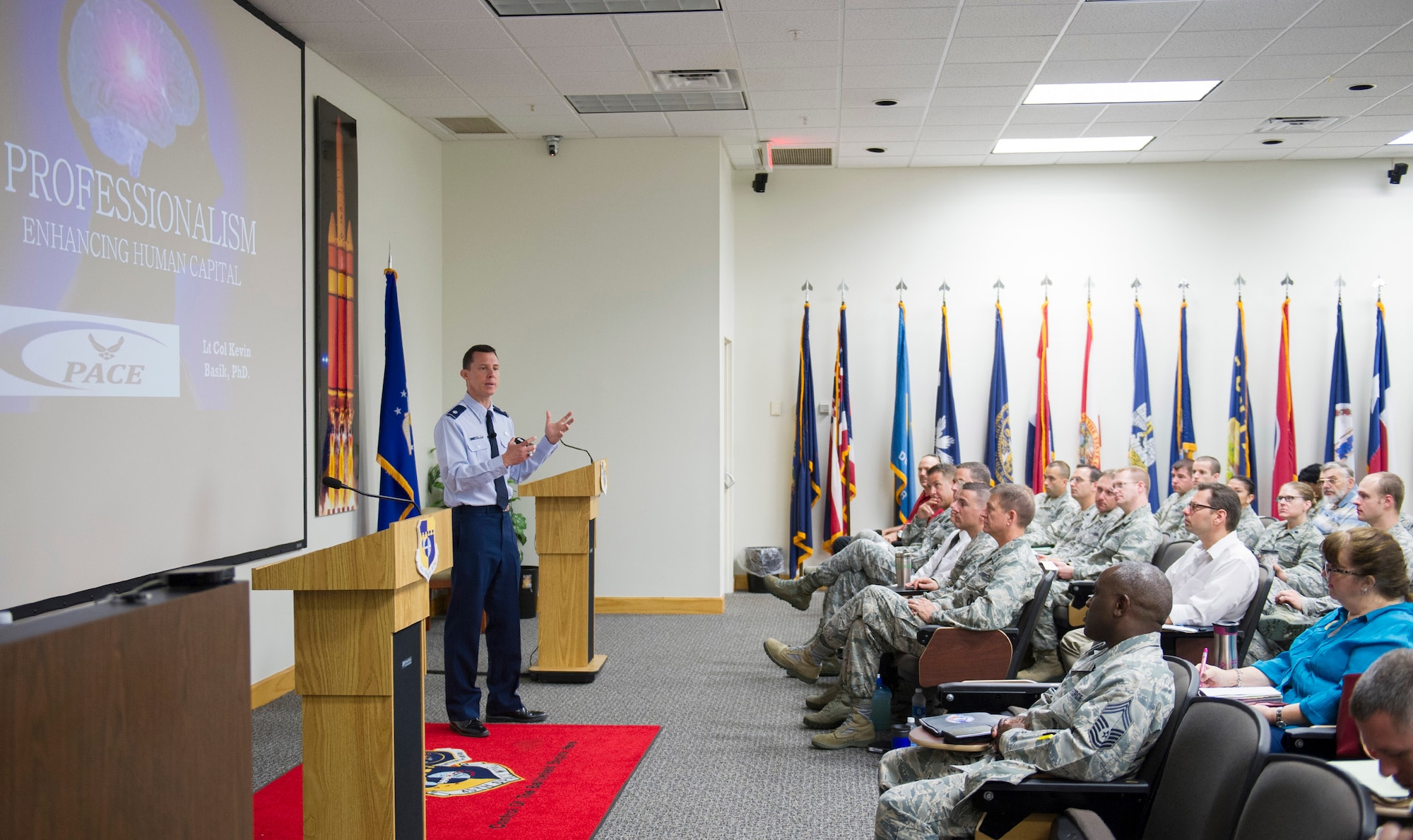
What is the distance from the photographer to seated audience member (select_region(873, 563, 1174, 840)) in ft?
7.79

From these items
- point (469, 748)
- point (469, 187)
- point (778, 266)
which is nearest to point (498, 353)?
point (469, 187)

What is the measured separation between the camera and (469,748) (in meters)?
4.29

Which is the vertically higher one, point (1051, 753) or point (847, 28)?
point (847, 28)

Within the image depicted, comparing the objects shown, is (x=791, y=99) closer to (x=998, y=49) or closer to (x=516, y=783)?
(x=998, y=49)

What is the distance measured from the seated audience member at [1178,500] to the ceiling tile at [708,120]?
3.96 m

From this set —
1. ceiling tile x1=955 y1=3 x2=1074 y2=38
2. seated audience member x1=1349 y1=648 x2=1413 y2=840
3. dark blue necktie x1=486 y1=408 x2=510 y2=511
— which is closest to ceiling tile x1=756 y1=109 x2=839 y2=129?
ceiling tile x1=955 y1=3 x2=1074 y2=38

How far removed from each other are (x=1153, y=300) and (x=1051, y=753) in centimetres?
721

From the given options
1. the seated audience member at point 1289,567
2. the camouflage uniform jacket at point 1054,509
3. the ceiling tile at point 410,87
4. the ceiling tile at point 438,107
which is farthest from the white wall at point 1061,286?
the ceiling tile at point 410,87

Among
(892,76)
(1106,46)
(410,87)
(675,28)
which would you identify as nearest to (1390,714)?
(675,28)

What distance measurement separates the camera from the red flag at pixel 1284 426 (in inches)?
327

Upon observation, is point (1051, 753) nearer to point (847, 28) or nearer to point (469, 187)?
point (847, 28)

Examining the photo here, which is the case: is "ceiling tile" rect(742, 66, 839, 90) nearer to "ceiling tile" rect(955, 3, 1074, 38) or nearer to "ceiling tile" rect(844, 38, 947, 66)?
"ceiling tile" rect(844, 38, 947, 66)

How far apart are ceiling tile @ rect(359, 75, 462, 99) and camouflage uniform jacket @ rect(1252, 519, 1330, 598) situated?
5.49 m

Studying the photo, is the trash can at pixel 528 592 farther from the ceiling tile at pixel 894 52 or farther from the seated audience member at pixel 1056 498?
the ceiling tile at pixel 894 52
